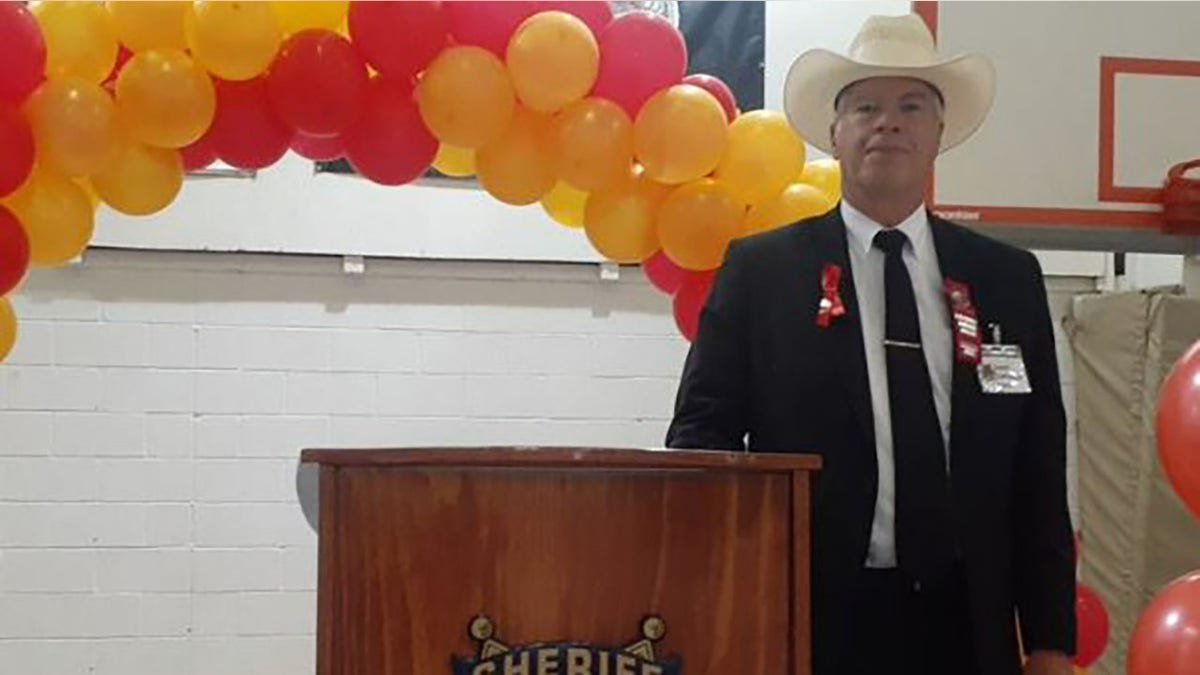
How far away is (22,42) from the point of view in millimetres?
2459

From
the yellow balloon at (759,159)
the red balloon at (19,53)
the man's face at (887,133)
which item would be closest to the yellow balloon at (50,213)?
the red balloon at (19,53)

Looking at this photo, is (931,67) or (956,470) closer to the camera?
(956,470)

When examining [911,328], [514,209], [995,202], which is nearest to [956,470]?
[911,328]

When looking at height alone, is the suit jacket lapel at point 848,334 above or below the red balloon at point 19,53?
below

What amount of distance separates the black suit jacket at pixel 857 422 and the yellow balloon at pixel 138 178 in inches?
52.9

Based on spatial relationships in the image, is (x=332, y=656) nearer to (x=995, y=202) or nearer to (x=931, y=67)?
(x=931, y=67)

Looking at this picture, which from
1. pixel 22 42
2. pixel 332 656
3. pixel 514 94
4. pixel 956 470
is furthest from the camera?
pixel 514 94

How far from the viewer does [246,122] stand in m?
2.66

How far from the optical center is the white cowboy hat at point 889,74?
6.73 feet

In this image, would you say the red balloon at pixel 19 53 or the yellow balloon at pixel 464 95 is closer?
the red balloon at pixel 19 53

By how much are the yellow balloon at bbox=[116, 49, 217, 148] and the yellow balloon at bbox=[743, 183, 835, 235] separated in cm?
108

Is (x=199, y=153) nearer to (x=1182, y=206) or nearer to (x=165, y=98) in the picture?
(x=165, y=98)

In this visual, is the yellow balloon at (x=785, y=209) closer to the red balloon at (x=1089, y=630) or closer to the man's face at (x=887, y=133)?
the man's face at (x=887, y=133)

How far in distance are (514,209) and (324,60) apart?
148 centimetres
